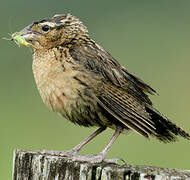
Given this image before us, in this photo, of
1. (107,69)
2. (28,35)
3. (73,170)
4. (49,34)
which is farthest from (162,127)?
(73,170)

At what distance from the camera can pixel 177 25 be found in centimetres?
1961

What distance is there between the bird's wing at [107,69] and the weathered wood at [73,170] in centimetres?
161

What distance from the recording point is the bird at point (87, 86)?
745 cm

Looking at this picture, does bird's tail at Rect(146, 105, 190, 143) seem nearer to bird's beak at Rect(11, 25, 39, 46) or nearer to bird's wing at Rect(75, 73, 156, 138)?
bird's wing at Rect(75, 73, 156, 138)

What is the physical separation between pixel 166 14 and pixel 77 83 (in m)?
13.9

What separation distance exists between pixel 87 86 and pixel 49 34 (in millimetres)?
865

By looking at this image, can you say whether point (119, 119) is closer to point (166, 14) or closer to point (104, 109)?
point (104, 109)

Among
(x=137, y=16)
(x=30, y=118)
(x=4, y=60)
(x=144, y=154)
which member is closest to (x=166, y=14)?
(x=137, y=16)

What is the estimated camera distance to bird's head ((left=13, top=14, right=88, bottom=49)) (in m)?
8.02

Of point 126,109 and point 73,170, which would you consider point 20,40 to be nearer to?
point 126,109

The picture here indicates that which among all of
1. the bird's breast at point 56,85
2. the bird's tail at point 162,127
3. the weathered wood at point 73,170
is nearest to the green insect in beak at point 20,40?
the bird's breast at point 56,85

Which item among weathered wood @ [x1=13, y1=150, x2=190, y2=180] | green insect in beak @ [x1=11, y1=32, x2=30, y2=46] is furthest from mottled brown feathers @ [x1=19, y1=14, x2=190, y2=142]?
weathered wood @ [x1=13, y1=150, x2=190, y2=180]

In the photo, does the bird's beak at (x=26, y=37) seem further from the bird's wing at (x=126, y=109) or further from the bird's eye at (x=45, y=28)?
the bird's wing at (x=126, y=109)

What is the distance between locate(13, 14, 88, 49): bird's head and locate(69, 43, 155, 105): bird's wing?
224 millimetres
